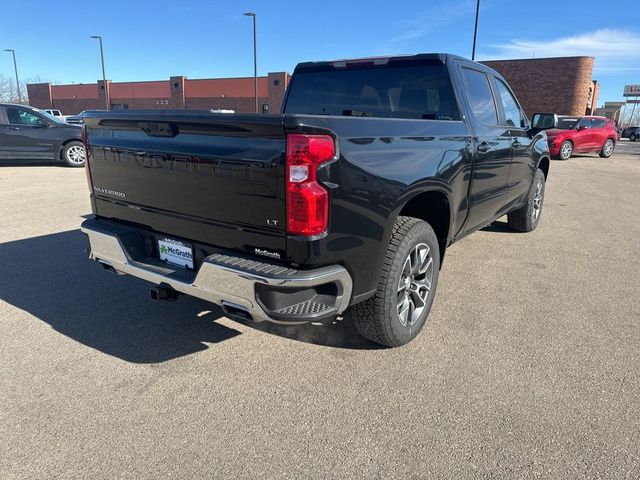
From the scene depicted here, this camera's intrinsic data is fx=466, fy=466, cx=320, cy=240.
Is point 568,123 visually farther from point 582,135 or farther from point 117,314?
point 117,314

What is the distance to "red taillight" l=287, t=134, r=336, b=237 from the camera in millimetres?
2250

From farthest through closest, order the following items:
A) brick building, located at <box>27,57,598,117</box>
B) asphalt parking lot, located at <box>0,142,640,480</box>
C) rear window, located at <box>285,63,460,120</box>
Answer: brick building, located at <box>27,57,598,117</box>, rear window, located at <box>285,63,460,120</box>, asphalt parking lot, located at <box>0,142,640,480</box>

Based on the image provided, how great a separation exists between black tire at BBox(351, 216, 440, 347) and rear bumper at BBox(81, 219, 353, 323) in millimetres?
378

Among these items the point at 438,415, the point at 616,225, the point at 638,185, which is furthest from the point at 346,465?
the point at 638,185

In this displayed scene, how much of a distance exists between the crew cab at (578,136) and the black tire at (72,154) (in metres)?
16.4

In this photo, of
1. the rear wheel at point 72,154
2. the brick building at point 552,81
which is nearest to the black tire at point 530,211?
the rear wheel at point 72,154

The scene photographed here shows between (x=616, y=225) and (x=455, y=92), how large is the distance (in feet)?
16.0

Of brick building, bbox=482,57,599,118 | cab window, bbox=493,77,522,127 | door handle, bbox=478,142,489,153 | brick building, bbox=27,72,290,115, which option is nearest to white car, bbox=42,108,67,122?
brick building, bbox=27,72,290,115

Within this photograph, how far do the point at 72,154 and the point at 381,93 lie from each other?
37.1ft

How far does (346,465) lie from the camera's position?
2.17 metres

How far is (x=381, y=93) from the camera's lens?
411 centimetres

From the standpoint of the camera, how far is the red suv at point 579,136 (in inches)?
723

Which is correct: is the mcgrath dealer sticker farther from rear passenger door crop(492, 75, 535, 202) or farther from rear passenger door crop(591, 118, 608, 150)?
rear passenger door crop(591, 118, 608, 150)

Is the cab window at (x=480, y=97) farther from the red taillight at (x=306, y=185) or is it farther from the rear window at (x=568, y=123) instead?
the rear window at (x=568, y=123)
